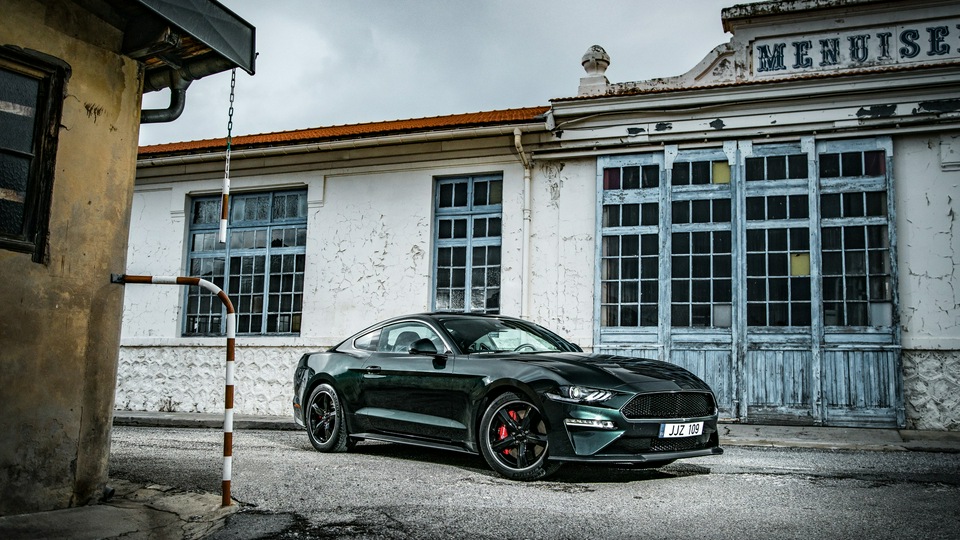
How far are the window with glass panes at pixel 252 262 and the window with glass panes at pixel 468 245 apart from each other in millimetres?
2635

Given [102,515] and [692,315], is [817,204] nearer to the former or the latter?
[692,315]

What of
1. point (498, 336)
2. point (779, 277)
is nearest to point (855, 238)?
point (779, 277)

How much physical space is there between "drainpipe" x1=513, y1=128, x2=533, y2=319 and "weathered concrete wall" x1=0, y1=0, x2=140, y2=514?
7.52 meters

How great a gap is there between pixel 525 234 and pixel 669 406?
650cm

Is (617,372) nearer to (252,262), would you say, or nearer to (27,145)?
(27,145)

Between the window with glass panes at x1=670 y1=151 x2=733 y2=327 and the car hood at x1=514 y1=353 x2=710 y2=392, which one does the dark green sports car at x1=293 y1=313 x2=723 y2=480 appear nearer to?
the car hood at x1=514 y1=353 x2=710 y2=392

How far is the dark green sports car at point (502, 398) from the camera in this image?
6230mm

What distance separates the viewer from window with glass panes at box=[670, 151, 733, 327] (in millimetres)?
11680

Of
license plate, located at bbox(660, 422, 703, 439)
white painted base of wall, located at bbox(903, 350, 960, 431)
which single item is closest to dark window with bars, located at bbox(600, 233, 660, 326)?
white painted base of wall, located at bbox(903, 350, 960, 431)

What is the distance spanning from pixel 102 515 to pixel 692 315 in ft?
28.3

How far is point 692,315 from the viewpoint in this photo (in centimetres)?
1175

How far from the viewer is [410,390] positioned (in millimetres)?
7582

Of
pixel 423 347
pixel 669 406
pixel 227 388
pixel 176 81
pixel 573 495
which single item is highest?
pixel 176 81

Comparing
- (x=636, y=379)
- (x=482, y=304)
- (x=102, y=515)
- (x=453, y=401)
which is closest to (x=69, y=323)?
(x=102, y=515)
